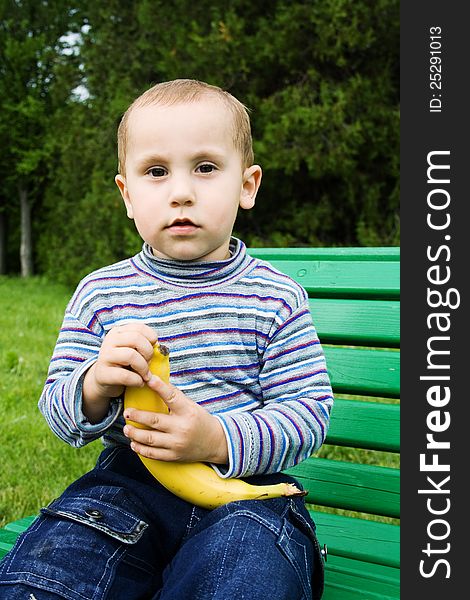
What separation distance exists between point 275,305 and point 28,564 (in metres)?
0.70

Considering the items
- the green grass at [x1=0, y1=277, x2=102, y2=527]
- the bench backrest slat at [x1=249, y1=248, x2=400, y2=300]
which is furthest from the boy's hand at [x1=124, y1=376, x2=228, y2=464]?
the green grass at [x1=0, y1=277, x2=102, y2=527]

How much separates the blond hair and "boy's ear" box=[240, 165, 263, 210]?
2cm

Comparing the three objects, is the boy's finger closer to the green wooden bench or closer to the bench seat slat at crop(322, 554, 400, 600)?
the bench seat slat at crop(322, 554, 400, 600)

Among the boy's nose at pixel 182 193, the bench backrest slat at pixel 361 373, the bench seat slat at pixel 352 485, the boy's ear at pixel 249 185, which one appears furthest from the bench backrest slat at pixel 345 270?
the boy's nose at pixel 182 193

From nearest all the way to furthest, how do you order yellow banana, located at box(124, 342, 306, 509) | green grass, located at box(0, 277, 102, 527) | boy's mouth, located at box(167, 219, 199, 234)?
1. yellow banana, located at box(124, 342, 306, 509)
2. boy's mouth, located at box(167, 219, 199, 234)
3. green grass, located at box(0, 277, 102, 527)

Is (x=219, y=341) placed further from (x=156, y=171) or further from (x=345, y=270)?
(x=345, y=270)

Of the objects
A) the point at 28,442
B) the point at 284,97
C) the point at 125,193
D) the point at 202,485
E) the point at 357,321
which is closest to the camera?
the point at 202,485

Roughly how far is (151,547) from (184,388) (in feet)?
1.05

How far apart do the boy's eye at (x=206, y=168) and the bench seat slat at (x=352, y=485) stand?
101 centimetres

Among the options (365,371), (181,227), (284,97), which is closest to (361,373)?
(365,371)

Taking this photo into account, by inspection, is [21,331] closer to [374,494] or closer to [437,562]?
[374,494]

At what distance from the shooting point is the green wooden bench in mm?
2195

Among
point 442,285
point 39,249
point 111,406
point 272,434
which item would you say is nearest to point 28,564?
point 111,406

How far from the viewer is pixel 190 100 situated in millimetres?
1657
